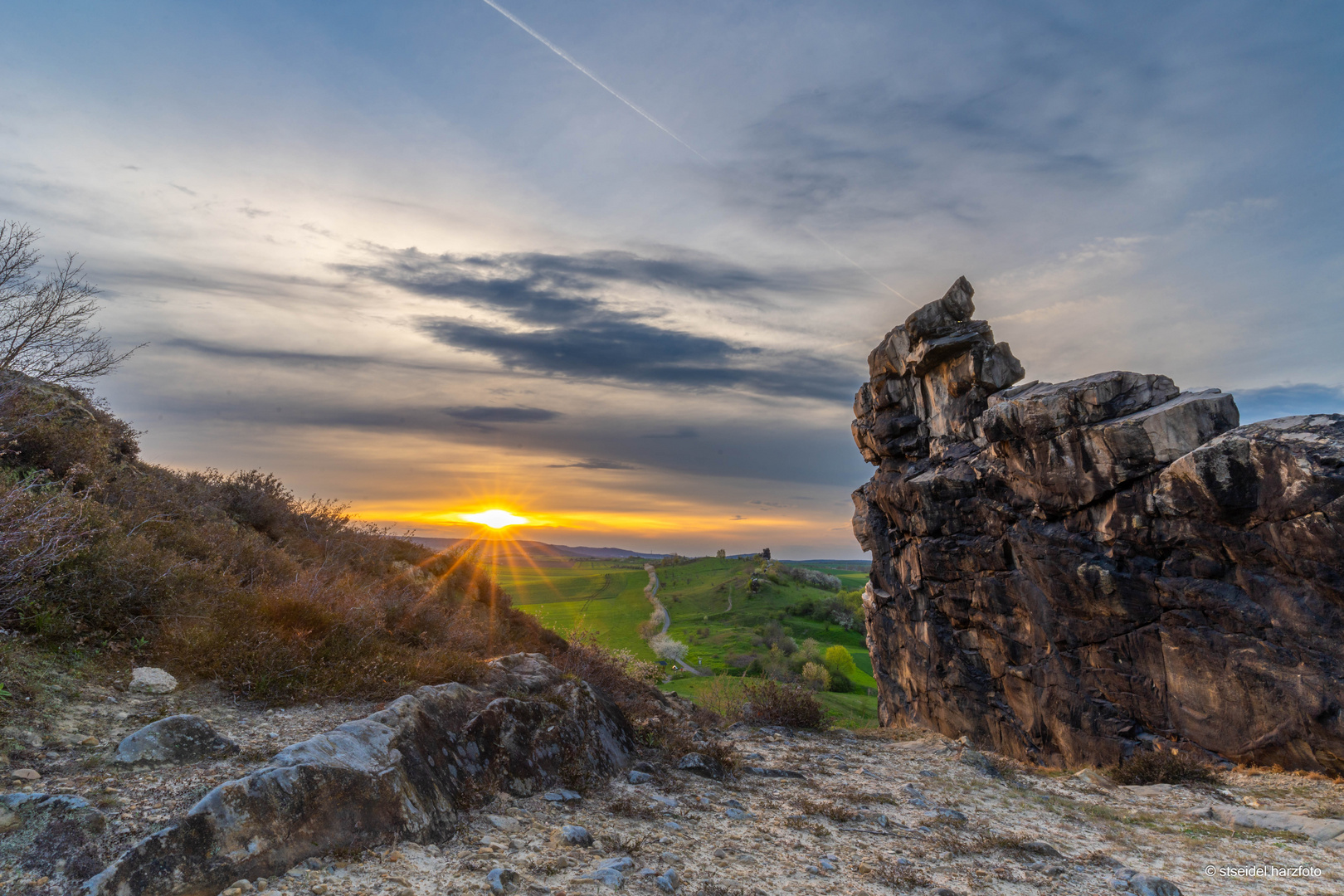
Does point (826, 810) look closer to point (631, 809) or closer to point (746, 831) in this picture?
point (746, 831)

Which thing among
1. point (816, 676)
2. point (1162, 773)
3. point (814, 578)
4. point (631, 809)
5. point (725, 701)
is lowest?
point (816, 676)

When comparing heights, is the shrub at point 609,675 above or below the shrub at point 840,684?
above

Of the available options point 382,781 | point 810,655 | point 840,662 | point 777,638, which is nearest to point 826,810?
point 382,781

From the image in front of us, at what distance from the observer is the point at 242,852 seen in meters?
5.71

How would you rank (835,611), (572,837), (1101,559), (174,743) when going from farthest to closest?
1. (835,611)
2. (1101,559)
3. (572,837)
4. (174,743)

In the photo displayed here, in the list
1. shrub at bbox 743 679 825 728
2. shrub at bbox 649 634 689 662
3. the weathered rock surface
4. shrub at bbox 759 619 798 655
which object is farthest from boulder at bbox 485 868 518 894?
shrub at bbox 759 619 798 655

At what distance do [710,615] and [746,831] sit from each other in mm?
125704

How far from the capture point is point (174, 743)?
707 centimetres

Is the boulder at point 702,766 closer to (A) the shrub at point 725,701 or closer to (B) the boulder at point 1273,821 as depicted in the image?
(A) the shrub at point 725,701

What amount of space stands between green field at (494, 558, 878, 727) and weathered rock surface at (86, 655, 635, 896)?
4828 cm

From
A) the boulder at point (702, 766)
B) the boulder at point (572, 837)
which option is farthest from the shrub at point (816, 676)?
the boulder at point (572, 837)

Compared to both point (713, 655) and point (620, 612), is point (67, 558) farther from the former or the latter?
point (620, 612)

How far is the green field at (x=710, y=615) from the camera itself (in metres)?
86.5

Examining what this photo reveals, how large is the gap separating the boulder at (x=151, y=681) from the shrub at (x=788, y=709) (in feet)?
→ 58.2
